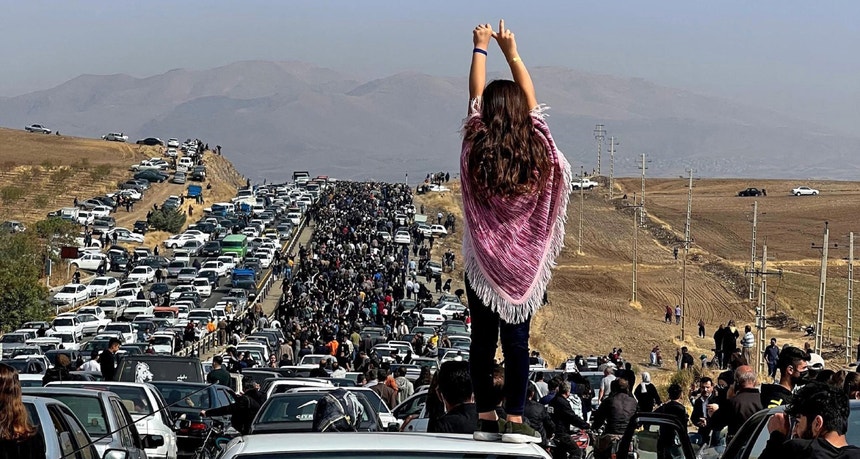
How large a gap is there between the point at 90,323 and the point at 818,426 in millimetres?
56187

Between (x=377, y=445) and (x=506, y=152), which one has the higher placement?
(x=506, y=152)

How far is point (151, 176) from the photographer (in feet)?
481

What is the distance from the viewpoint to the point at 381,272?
8000cm

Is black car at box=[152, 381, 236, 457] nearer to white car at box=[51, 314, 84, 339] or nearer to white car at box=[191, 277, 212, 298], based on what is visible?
white car at box=[51, 314, 84, 339]

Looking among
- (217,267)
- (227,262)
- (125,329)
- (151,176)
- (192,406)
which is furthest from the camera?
(151,176)

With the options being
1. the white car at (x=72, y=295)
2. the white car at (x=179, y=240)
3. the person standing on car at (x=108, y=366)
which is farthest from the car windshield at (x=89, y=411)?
the white car at (x=179, y=240)

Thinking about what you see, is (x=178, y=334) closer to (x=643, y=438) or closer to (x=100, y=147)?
(x=643, y=438)

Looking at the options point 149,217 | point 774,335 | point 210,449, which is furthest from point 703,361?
point 149,217

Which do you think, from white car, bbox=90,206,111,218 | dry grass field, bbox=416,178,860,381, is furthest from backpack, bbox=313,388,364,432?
white car, bbox=90,206,111,218

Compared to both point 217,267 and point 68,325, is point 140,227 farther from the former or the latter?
point 68,325

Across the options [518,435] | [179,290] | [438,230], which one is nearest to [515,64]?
[518,435]

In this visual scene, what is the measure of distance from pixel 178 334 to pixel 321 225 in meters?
58.7

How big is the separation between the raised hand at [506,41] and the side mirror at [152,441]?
27.2ft

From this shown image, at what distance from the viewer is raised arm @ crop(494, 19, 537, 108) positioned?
612 cm
